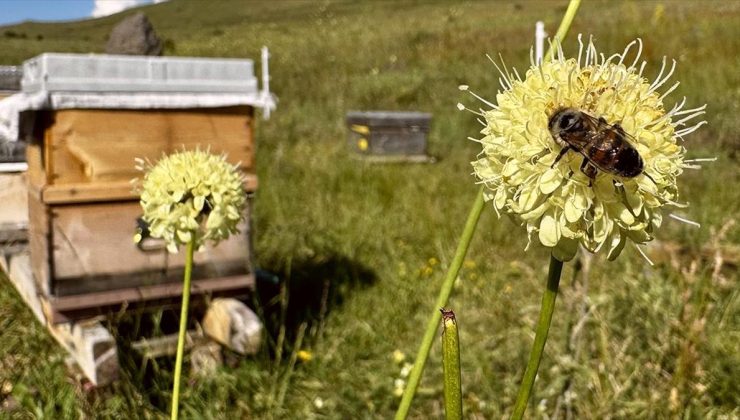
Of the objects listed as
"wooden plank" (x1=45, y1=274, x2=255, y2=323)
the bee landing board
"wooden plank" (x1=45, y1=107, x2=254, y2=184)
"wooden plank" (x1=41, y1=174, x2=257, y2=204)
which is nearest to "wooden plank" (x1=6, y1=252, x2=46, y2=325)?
"wooden plank" (x1=45, y1=274, x2=255, y2=323)

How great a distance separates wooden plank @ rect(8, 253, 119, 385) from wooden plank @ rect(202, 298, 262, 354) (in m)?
0.45

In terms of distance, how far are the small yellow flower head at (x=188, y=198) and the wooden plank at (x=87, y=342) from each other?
3.16 feet

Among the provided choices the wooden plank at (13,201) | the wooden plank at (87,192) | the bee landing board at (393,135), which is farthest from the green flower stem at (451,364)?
the bee landing board at (393,135)

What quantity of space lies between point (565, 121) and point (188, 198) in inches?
38.7

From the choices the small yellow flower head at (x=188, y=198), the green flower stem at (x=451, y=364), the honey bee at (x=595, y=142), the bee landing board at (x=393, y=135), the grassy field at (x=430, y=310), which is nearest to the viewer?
the green flower stem at (x=451, y=364)

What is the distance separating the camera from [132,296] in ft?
8.87

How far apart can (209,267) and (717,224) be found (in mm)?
2787

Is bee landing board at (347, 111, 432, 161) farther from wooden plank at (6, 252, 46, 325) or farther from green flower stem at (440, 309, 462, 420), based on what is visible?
green flower stem at (440, 309, 462, 420)

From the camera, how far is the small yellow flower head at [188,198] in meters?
1.51

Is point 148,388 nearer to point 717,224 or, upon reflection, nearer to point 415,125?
point 717,224

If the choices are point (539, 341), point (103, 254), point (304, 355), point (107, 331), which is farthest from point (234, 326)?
point (539, 341)

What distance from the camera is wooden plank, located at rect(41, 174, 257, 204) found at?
2520 millimetres

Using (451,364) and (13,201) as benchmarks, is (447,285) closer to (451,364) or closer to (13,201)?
(451,364)

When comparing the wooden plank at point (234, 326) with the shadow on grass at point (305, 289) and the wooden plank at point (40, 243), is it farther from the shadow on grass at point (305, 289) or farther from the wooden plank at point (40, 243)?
the wooden plank at point (40, 243)
